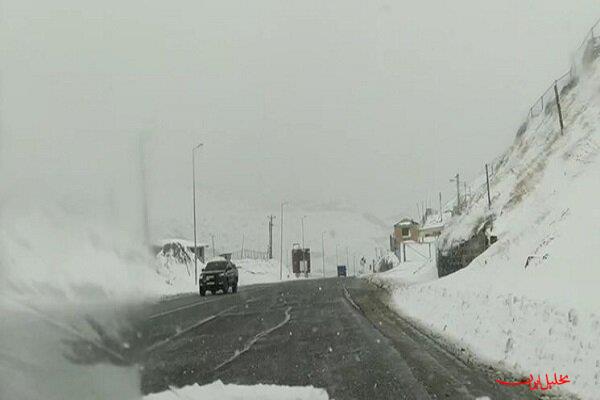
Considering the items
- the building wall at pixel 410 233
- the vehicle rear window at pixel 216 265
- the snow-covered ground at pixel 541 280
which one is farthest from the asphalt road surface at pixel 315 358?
the building wall at pixel 410 233

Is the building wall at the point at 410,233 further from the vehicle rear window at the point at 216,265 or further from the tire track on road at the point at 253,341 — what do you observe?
the tire track on road at the point at 253,341

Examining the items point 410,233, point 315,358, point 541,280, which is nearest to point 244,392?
point 315,358

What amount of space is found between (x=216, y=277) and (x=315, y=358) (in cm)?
2462

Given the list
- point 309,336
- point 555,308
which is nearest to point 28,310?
point 555,308

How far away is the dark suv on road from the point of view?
110ft

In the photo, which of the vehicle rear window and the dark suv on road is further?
the vehicle rear window

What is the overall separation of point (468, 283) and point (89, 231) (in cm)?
1737

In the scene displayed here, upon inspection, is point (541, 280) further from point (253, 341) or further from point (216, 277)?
point (216, 277)

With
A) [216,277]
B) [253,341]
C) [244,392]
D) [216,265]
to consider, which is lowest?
[253,341]

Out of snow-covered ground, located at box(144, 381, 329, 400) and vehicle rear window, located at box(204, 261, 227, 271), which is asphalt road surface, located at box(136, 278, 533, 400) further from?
vehicle rear window, located at box(204, 261, 227, 271)

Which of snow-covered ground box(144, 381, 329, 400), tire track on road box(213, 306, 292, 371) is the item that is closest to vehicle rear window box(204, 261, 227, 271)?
tire track on road box(213, 306, 292, 371)

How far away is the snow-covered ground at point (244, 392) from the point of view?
6.41 meters

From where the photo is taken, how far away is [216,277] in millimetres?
33625

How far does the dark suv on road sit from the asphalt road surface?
16.9 m
